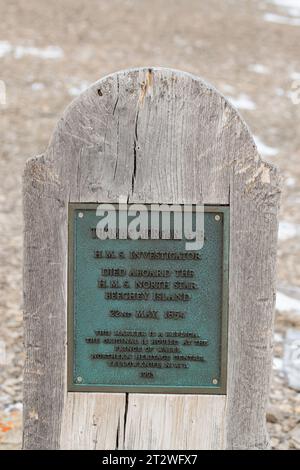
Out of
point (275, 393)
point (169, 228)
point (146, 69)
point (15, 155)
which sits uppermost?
point (15, 155)

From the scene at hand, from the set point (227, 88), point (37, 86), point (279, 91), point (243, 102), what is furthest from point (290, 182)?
point (37, 86)

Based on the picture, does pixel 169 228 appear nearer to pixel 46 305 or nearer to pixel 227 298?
pixel 227 298

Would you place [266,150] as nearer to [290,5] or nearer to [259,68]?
[259,68]

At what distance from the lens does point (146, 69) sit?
2871mm

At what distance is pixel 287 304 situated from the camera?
580 centimetres

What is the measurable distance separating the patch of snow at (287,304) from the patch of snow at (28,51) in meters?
8.19

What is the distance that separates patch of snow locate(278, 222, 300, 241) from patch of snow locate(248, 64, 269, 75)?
6.65 metres

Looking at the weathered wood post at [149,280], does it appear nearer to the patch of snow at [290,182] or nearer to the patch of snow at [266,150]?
the patch of snow at [290,182]

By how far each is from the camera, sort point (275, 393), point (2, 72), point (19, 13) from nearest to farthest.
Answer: point (275, 393) < point (2, 72) < point (19, 13)

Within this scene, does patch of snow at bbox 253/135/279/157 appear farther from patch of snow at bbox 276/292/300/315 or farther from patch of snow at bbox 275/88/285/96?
patch of snow at bbox 276/292/300/315

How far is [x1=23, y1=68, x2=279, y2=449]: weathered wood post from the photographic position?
289 centimetres

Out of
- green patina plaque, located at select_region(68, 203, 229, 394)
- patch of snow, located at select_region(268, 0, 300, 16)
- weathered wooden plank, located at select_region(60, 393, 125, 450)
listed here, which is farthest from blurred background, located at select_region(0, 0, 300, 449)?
green patina plaque, located at select_region(68, 203, 229, 394)

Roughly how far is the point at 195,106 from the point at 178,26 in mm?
14052

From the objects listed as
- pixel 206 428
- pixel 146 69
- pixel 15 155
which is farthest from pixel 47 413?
pixel 15 155
